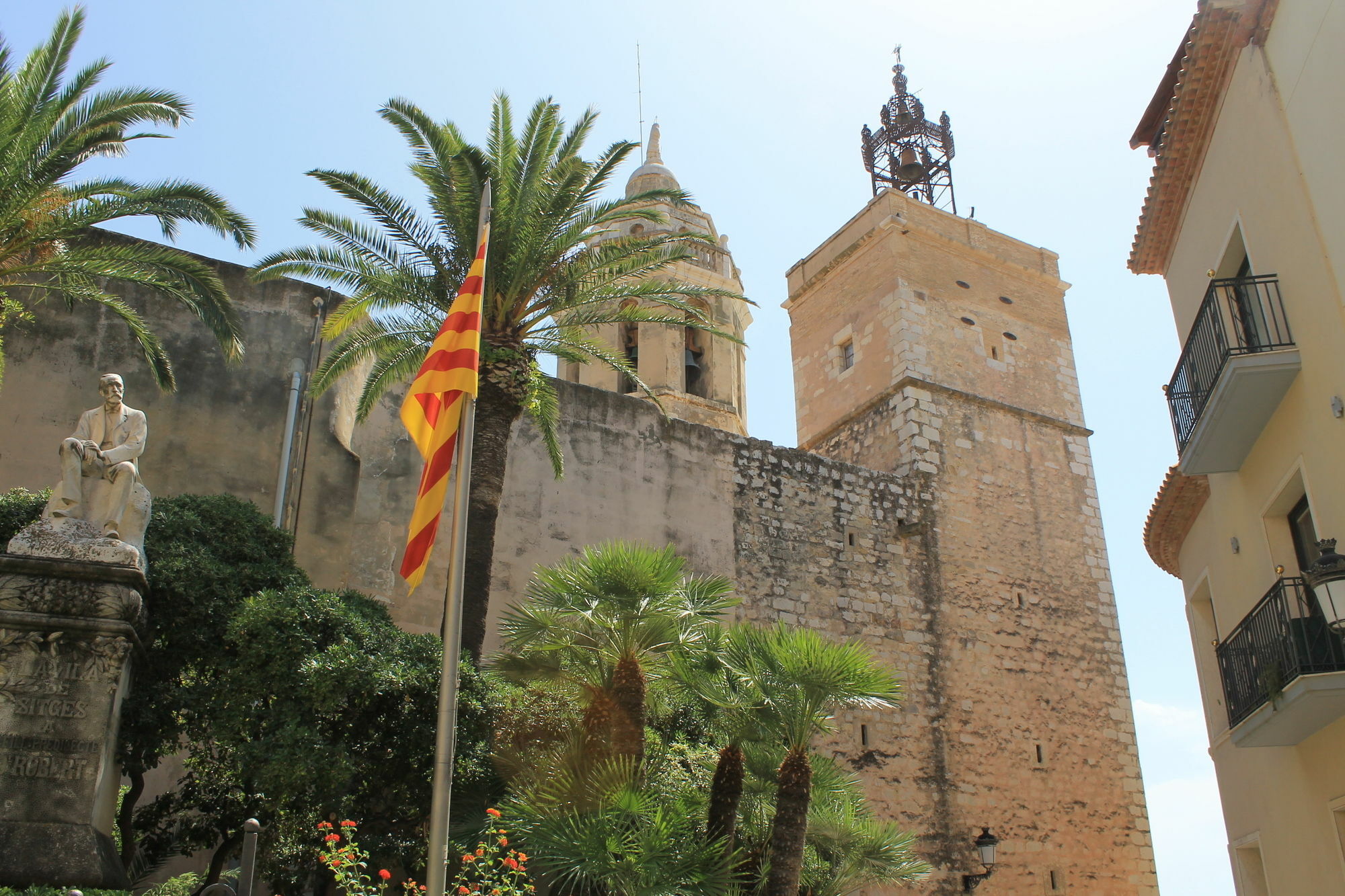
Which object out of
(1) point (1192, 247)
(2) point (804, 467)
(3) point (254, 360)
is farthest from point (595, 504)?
(1) point (1192, 247)

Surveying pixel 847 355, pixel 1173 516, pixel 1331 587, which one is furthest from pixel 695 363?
pixel 1331 587

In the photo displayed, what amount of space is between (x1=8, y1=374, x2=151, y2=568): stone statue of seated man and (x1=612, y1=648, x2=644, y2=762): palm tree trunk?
369cm

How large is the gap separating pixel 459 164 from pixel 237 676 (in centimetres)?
524

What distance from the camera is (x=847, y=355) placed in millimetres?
19422

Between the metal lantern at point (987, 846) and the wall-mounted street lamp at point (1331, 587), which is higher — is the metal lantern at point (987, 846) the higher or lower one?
the lower one

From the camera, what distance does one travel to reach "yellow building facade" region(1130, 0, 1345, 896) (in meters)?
7.62

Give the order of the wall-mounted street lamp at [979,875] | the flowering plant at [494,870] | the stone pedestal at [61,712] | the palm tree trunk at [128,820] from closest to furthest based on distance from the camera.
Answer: the flowering plant at [494,870], the stone pedestal at [61,712], the palm tree trunk at [128,820], the wall-mounted street lamp at [979,875]

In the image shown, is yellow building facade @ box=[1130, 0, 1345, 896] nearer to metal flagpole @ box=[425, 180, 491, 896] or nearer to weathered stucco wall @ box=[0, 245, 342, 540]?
metal flagpole @ box=[425, 180, 491, 896]

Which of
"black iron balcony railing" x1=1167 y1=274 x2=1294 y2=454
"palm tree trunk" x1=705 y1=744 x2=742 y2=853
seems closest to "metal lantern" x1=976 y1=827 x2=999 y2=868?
"palm tree trunk" x1=705 y1=744 x2=742 y2=853

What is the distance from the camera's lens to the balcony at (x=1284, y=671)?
7375 millimetres

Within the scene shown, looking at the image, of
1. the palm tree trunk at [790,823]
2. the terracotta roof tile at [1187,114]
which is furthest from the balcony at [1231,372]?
the palm tree trunk at [790,823]

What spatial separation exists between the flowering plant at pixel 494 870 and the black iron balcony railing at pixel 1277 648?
5053 millimetres

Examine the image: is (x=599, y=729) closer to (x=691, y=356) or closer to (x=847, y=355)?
(x=847, y=355)

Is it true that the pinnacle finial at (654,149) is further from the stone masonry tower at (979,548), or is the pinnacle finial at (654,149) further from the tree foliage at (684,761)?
the tree foliage at (684,761)
